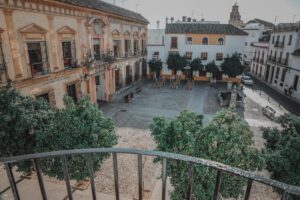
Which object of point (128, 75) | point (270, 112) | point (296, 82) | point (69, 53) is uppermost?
point (69, 53)

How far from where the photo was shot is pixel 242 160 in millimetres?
5602

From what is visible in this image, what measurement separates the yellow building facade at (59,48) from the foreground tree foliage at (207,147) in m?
6.85

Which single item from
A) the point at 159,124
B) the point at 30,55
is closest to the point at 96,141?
the point at 159,124

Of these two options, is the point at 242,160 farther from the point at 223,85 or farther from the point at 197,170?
the point at 223,85

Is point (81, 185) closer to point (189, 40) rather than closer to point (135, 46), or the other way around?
point (135, 46)

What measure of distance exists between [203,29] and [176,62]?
611 cm

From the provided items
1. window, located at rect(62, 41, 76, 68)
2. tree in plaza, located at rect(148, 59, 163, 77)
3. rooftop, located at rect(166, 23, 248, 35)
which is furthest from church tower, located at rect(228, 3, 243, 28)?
window, located at rect(62, 41, 76, 68)

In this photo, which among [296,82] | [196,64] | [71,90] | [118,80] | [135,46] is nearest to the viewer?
[71,90]

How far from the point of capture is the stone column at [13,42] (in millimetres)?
9883

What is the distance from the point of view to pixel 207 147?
218 inches

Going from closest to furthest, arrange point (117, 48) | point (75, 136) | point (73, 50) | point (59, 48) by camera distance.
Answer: point (75, 136) → point (59, 48) → point (73, 50) → point (117, 48)

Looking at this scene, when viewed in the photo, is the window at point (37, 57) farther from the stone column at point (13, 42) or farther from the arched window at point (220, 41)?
the arched window at point (220, 41)

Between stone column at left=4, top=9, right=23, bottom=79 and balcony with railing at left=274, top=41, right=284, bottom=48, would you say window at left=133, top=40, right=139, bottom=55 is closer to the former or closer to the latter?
stone column at left=4, top=9, right=23, bottom=79

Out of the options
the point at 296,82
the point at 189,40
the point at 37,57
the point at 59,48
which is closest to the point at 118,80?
the point at 59,48
